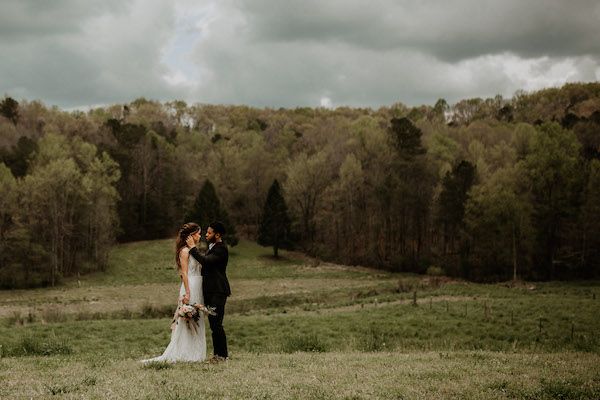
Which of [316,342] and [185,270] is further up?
[185,270]

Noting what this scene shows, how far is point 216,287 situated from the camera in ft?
46.4

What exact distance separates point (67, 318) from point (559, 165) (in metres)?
55.6

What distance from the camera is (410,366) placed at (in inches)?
493

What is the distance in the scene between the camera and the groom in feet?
46.1

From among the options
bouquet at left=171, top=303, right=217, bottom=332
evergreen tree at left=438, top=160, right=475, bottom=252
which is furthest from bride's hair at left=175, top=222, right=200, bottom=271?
evergreen tree at left=438, top=160, right=475, bottom=252

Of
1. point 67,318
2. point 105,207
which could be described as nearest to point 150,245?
point 105,207

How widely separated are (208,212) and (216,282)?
72.2 meters

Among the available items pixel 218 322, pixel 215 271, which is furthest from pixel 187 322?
pixel 215 271

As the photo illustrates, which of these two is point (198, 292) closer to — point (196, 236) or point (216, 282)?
point (216, 282)

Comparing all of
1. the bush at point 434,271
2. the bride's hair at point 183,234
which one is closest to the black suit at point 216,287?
the bride's hair at point 183,234

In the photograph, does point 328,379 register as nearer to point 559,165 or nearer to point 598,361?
point 598,361

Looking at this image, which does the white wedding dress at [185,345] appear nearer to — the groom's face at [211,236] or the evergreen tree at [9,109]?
the groom's face at [211,236]

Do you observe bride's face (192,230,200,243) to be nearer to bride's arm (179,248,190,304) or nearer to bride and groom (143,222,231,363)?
bride and groom (143,222,231,363)

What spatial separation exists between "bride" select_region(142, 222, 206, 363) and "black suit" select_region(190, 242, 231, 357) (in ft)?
0.88
